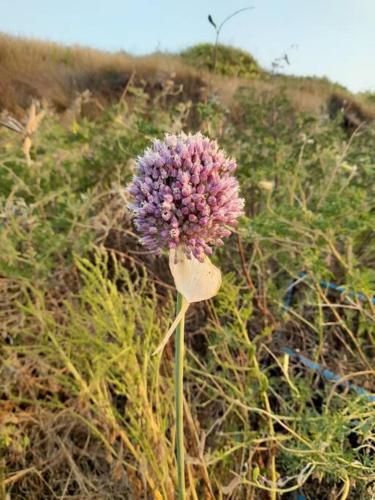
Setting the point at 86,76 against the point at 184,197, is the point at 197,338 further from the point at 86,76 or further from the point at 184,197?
the point at 86,76

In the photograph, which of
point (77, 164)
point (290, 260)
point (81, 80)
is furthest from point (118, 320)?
point (81, 80)

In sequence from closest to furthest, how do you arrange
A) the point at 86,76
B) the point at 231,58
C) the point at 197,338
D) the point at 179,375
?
the point at 179,375
the point at 197,338
the point at 86,76
the point at 231,58

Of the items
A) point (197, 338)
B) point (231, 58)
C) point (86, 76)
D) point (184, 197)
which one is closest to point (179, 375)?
point (184, 197)

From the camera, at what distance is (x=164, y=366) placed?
41.4 inches

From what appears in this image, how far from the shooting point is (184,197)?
55 cm

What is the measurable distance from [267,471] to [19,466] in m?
0.54

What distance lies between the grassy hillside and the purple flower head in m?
0.25

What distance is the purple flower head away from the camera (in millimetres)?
538

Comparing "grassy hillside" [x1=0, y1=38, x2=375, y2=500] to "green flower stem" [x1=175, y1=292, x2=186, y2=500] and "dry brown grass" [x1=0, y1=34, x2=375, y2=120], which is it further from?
"dry brown grass" [x1=0, y1=34, x2=375, y2=120]

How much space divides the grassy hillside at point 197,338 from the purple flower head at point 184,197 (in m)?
0.25

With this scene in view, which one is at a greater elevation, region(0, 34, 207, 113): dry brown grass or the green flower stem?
the green flower stem

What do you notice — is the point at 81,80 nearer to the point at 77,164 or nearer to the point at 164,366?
the point at 77,164

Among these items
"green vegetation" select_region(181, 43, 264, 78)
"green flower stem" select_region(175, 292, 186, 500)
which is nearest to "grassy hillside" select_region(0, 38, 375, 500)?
"green flower stem" select_region(175, 292, 186, 500)

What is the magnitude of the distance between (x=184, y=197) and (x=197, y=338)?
83 centimetres
